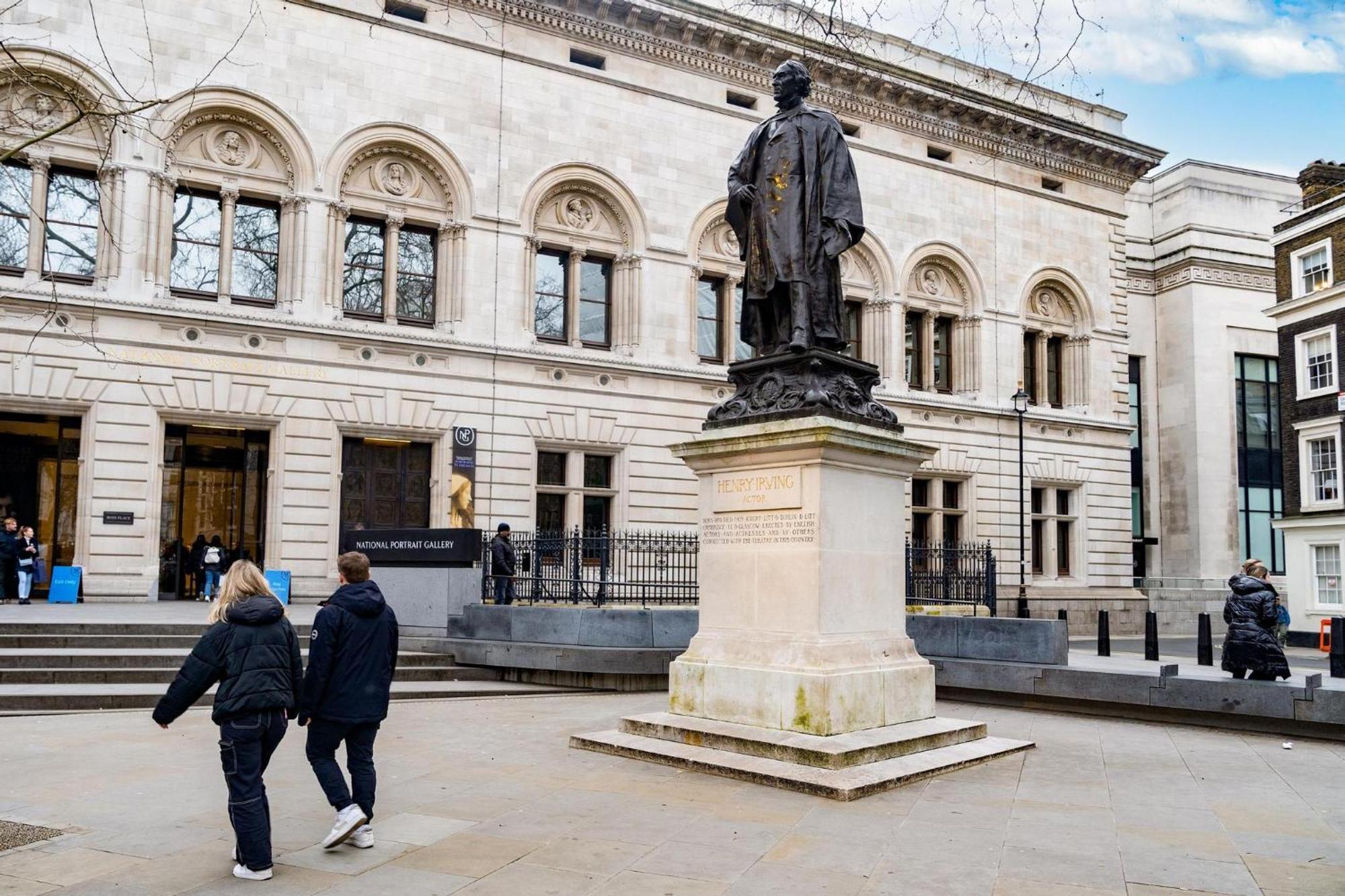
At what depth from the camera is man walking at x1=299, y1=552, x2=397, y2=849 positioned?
6496 millimetres

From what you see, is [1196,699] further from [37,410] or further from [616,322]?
[37,410]

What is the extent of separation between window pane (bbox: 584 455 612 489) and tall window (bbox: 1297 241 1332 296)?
23721mm

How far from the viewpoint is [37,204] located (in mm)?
22469

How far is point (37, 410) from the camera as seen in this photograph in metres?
22.2

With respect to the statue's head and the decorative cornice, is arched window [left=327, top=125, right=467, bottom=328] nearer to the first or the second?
the decorative cornice

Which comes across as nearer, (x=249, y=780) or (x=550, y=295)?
(x=249, y=780)

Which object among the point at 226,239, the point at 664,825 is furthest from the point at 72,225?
the point at 664,825

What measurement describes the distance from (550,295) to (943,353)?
14.8 meters

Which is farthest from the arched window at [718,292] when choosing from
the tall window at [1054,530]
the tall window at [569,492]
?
the tall window at [1054,530]

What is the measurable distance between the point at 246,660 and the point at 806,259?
6138 mm

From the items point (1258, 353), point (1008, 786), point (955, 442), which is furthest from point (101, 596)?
point (1258, 353)

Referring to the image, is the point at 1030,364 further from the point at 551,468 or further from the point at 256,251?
the point at 256,251

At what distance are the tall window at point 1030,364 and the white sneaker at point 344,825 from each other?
34.6 meters

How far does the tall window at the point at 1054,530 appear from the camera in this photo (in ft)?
122
